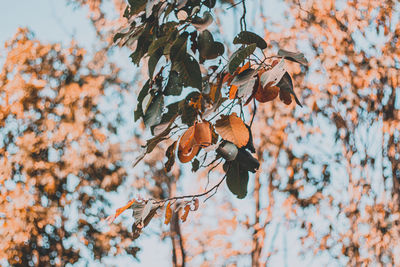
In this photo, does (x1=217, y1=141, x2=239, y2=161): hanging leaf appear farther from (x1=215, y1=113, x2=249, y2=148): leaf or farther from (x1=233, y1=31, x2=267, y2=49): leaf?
(x1=233, y1=31, x2=267, y2=49): leaf

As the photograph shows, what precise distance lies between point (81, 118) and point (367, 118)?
2.79 m

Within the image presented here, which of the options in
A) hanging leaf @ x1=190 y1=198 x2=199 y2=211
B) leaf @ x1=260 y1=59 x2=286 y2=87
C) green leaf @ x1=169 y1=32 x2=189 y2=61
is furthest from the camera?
hanging leaf @ x1=190 y1=198 x2=199 y2=211

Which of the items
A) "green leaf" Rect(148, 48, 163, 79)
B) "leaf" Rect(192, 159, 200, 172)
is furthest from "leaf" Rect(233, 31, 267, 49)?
"leaf" Rect(192, 159, 200, 172)

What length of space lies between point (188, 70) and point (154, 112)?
0.14 m

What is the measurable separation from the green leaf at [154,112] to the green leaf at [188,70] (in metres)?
0.11

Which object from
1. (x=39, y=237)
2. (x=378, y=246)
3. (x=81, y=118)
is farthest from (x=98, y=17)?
(x=378, y=246)

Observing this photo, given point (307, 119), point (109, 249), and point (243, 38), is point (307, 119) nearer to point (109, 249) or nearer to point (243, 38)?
point (109, 249)

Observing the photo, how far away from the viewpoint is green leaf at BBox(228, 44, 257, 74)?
912 millimetres

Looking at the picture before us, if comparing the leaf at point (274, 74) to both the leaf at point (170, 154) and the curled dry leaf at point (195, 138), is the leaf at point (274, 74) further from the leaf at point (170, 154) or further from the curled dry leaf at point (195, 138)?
the leaf at point (170, 154)

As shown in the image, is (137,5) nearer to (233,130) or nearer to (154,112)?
(154,112)

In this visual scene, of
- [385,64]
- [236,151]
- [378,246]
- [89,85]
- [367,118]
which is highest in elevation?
[89,85]

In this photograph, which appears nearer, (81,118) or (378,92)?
(378,92)

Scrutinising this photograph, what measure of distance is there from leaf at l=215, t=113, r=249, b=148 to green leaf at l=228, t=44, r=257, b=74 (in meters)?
0.10

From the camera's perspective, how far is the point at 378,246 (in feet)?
12.0
